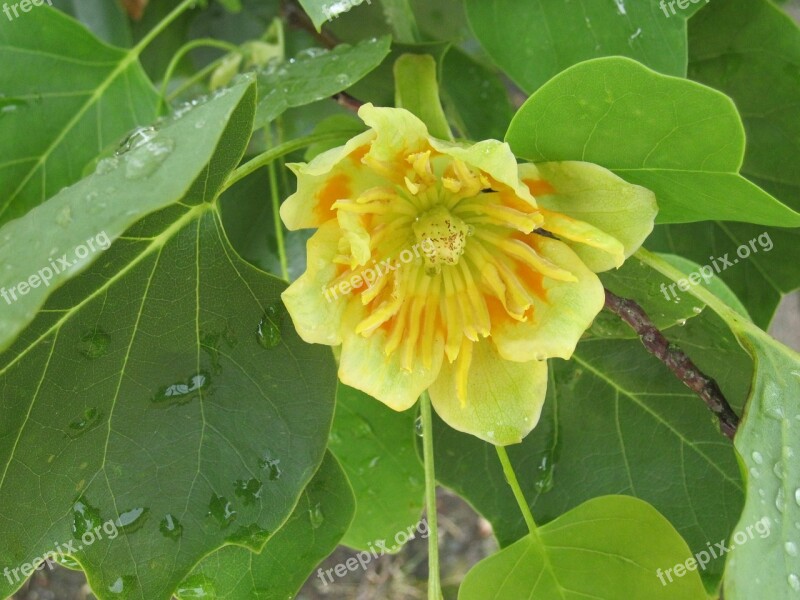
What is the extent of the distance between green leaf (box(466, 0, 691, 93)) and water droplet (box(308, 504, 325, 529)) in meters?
Result: 0.50

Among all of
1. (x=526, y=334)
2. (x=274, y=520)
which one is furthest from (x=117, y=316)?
(x=526, y=334)

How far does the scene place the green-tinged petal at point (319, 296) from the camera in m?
0.61

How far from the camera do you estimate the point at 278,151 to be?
692 mm

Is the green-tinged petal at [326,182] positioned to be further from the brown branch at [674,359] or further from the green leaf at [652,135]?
Result: the brown branch at [674,359]

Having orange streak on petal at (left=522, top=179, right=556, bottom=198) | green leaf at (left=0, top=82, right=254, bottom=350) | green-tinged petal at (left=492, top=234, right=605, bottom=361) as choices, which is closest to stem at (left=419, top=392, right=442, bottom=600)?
green-tinged petal at (left=492, top=234, right=605, bottom=361)

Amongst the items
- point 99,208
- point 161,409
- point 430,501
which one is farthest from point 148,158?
point 430,501

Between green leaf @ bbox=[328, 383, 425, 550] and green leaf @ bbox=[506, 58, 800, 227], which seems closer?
green leaf @ bbox=[506, 58, 800, 227]

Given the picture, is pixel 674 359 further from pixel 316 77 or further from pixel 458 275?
pixel 316 77

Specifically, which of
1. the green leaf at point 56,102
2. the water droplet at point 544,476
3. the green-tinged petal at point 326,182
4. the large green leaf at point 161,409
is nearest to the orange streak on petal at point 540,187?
the green-tinged petal at point 326,182

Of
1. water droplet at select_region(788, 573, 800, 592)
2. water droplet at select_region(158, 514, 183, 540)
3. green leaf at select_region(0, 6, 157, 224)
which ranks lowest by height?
water droplet at select_region(788, 573, 800, 592)

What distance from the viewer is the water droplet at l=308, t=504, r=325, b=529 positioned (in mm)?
794

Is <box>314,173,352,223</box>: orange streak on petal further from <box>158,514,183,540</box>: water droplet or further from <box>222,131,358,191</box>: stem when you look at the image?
<box>158,514,183,540</box>: water droplet

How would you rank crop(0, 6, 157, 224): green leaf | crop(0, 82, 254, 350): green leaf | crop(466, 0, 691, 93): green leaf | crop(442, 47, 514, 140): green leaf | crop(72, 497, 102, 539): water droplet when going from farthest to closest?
crop(442, 47, 514, 140): green leaf
crop(0, 6, 157, 224): green leaf
crop(466, 0, 691, 93): green leaf
crop(72, 497, 102, 539): water droplet
crop(0, 82, 254, 350): green leaf

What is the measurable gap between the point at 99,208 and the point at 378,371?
0.26 metres
